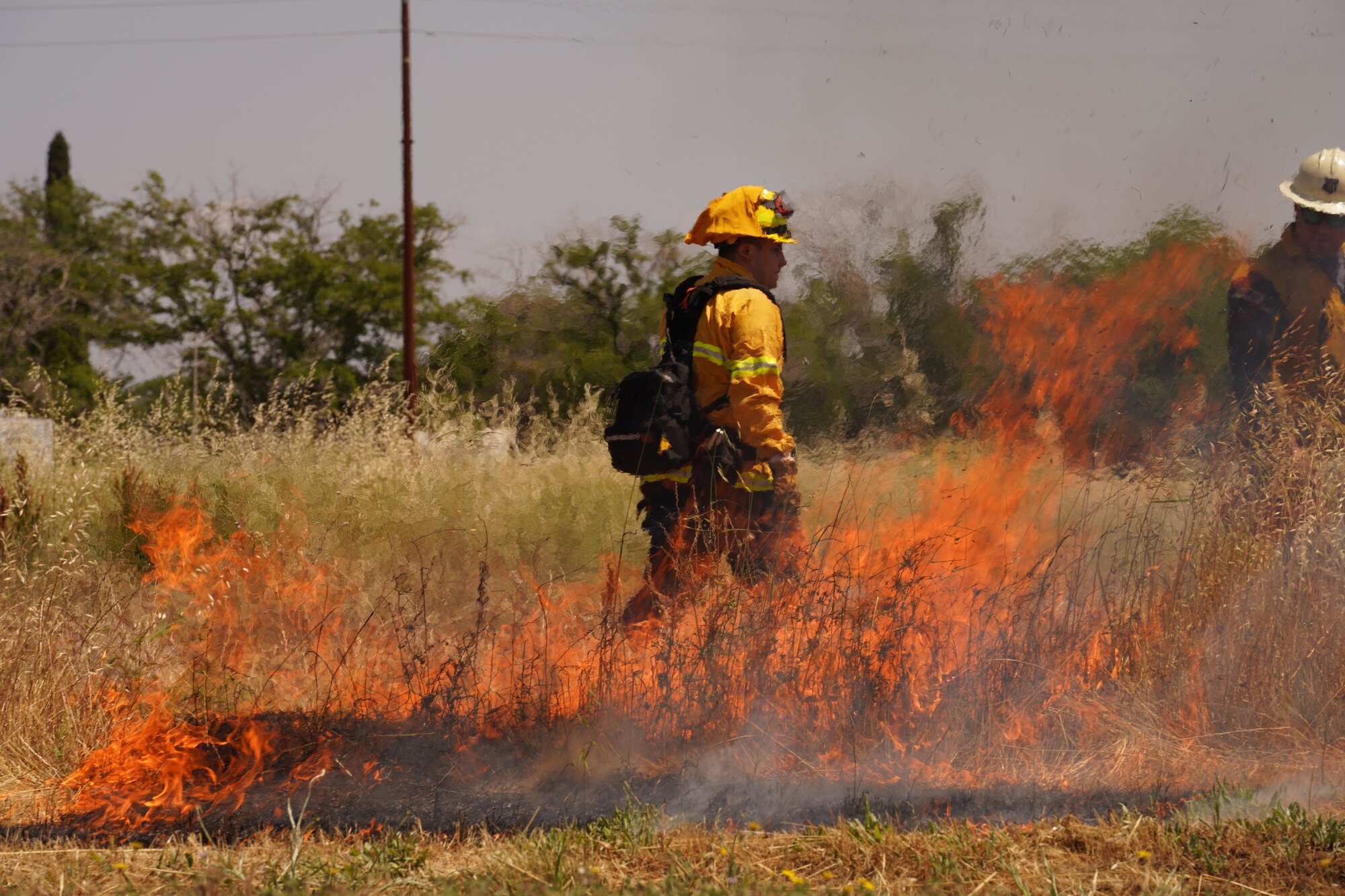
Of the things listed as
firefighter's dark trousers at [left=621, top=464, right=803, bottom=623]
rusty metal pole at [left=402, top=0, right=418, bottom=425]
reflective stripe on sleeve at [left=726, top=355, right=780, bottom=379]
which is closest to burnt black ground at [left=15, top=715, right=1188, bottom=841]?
firefighter's dark trousers at [left=621, top=464, right=803, bottom=623]

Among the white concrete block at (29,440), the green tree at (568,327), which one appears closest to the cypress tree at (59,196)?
the white concrete block at (29,440)

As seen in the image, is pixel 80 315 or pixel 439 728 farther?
pixel 80 315

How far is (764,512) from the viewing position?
4539 mm

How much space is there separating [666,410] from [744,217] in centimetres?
83

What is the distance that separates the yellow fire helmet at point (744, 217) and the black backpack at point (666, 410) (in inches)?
7.7

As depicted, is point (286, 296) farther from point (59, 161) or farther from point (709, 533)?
point (709, 533)

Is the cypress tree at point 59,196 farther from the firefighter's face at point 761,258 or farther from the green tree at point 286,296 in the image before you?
the firefighter's face at point 761,258

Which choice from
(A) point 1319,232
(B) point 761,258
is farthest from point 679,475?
(A) point 1319,232

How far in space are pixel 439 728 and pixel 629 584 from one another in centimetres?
234

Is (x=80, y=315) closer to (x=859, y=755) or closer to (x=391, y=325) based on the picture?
(x=391, y=325)

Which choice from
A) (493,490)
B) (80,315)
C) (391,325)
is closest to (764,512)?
(493,490)

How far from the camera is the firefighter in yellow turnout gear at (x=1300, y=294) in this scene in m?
4.80

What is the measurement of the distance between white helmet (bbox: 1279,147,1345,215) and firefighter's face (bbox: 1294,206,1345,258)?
1.3 inches

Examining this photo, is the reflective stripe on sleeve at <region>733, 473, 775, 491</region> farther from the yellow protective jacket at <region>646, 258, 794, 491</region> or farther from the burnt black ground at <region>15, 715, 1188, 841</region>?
the burnt black ground at <region>15, 715, 1188, 841</region>
